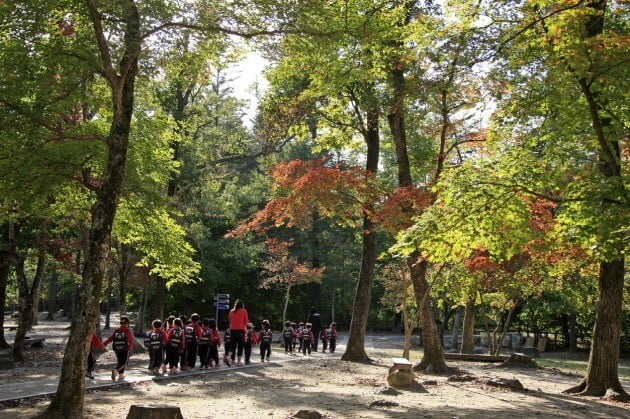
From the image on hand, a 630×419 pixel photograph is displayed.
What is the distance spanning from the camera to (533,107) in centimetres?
1207

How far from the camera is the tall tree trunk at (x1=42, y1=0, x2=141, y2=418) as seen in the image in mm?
7820

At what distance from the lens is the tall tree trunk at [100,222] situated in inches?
308

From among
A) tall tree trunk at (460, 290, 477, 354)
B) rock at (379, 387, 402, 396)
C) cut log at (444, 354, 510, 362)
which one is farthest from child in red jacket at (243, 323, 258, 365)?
tall tree trunk at (460, 290, 477, 354)

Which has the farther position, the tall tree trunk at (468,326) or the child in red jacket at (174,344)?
the tall tree trunk at (468,326)

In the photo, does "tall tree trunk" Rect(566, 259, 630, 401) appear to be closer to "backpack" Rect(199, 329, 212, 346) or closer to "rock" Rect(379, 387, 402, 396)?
"rock" Rect(379, 387, 402, 396)

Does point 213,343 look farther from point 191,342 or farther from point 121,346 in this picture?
point 121,346

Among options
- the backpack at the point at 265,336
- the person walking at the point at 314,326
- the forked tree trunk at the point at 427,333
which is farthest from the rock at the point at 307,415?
the person walking at the point at 314,326

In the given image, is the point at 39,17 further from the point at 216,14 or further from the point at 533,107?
the point at 533,107

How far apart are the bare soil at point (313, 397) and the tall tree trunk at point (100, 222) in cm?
93

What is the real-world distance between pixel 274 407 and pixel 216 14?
257 inches

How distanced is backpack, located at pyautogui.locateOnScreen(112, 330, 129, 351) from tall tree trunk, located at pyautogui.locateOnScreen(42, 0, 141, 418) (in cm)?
503

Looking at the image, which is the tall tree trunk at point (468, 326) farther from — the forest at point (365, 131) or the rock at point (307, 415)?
the rock at point (307, 415)

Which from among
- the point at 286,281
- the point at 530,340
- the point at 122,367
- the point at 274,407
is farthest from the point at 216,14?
the point at 530,340

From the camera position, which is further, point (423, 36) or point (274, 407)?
point (423, 36)
